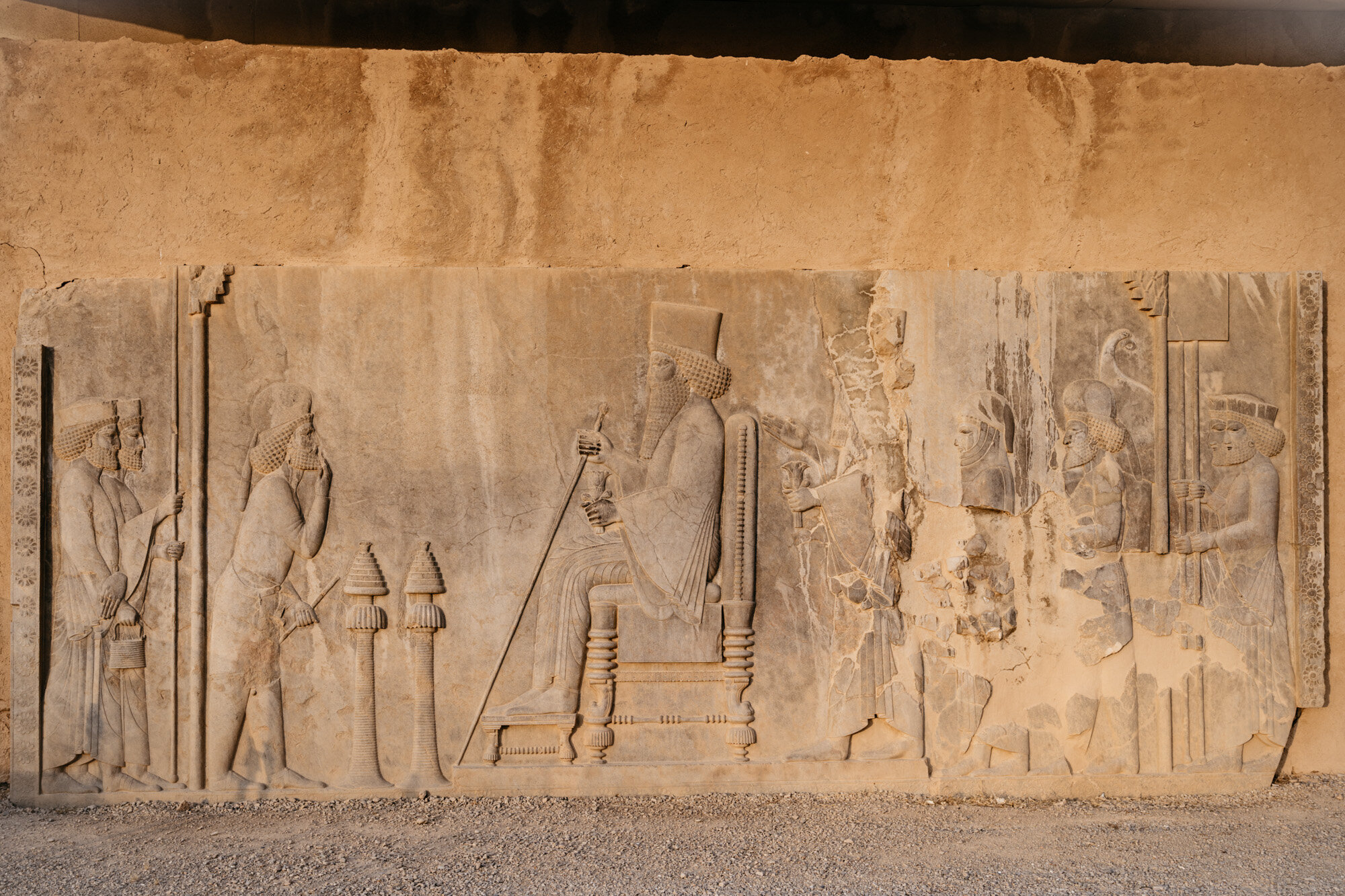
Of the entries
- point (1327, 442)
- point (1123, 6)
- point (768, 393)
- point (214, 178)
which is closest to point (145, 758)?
point (214, 178)

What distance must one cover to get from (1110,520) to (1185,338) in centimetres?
92

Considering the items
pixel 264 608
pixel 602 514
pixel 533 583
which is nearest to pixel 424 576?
pixel 533 583

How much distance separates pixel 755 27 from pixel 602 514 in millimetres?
3240

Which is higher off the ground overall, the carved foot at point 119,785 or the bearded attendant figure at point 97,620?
the bearded attendant figure at point 97,620

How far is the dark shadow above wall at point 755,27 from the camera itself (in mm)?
6129

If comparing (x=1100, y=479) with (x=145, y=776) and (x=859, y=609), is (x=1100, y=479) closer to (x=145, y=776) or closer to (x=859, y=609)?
(x=859, y=609)

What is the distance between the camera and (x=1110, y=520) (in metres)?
4.93

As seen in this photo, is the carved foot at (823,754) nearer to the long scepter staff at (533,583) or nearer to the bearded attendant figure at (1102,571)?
the bearded attendant figure at (1102,571)

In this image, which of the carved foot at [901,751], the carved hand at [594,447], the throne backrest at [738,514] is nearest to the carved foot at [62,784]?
the carved hand at [594,447]

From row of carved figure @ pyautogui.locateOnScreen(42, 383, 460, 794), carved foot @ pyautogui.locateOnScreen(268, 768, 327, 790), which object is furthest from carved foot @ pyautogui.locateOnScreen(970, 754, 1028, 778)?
carved foot @ pyautogui.locateOnScreen(268, 768, 327, 790)

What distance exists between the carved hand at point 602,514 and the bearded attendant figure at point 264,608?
1.15m

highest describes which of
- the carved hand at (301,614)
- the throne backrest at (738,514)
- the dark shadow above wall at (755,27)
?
the dark shadow above wall at (755,27)

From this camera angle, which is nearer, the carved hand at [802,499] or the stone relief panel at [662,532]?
the stone relief panel at [662,532]

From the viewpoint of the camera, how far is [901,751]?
16.1 feet
